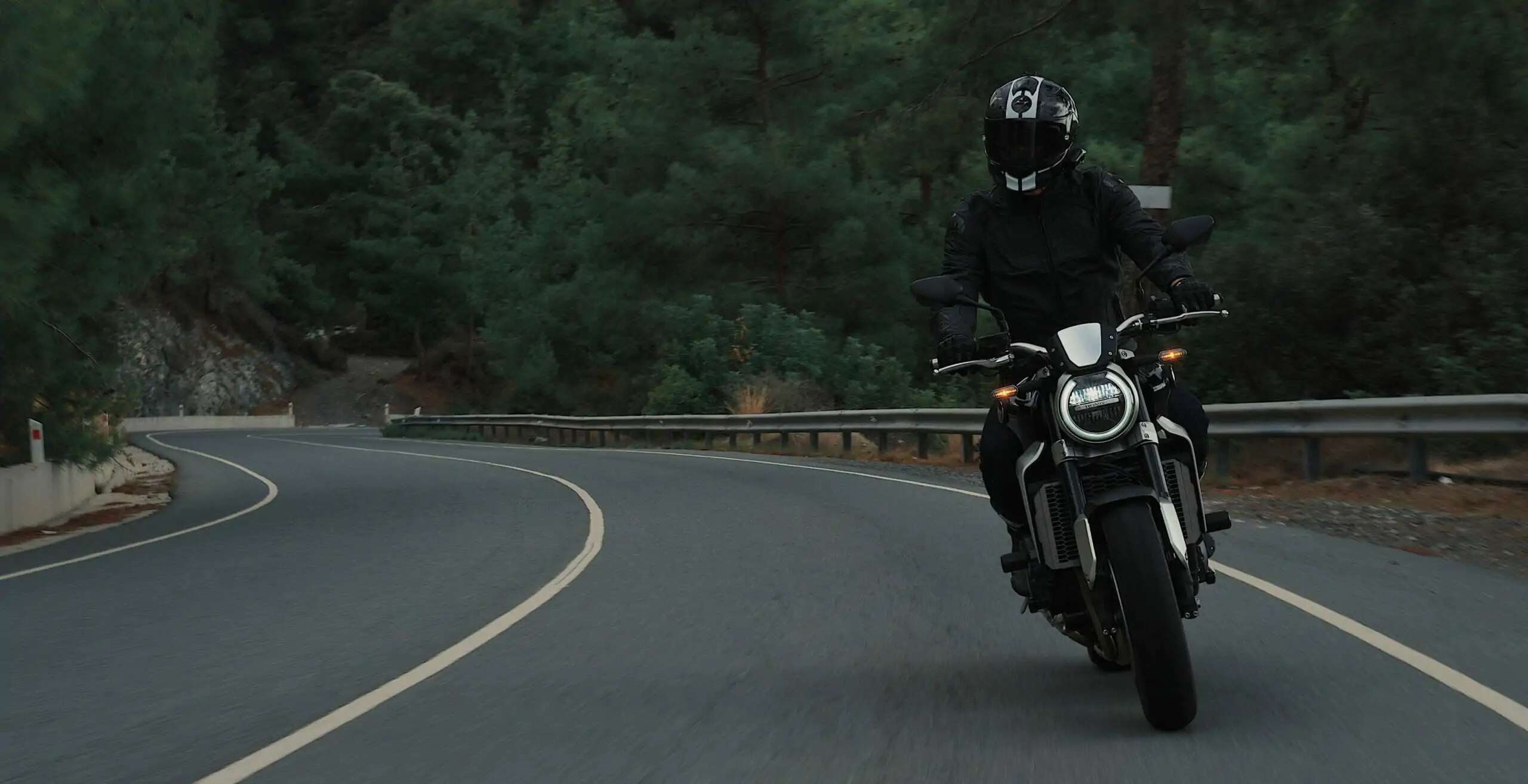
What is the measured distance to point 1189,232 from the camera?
604 cm

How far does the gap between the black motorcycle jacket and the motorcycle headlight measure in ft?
2.31

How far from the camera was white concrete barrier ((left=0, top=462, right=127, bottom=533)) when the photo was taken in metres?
18.6

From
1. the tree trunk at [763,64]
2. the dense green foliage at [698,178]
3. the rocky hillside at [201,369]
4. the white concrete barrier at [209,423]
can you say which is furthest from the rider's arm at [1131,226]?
the rocky hillside at [201,369]

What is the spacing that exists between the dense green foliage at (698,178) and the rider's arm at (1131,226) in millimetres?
10390

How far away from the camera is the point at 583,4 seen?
2945 inches

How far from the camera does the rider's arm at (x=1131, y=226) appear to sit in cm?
659

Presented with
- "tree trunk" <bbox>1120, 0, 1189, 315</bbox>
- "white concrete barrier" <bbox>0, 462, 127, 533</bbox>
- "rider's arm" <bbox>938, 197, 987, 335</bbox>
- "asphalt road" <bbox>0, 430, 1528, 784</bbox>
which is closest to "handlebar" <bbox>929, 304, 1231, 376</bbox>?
"rider's arm" <bbox>938, 197, 987, 335</bbox>

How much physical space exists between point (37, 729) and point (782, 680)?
3.07 meters

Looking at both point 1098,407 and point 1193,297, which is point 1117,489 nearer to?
point 1098,407

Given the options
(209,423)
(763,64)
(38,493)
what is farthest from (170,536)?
(209,423)

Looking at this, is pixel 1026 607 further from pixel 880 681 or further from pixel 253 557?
pixel 253 557

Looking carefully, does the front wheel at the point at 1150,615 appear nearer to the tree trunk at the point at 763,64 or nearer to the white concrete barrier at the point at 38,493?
the white concrete barrier at the point at 38,493

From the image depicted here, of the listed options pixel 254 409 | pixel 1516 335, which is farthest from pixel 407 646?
pixel 254 409

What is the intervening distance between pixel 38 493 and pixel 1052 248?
16.2 m
